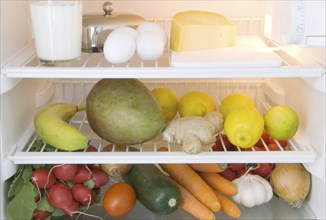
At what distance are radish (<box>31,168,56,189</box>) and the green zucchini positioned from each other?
0.22 metres

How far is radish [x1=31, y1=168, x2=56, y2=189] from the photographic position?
4.40 feet

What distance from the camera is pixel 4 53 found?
51.7 inches

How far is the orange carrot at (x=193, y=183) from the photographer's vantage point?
141 cm

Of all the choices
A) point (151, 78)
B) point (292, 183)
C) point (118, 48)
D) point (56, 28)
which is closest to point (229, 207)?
point (292, 183)

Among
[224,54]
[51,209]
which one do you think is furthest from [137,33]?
[51,209]

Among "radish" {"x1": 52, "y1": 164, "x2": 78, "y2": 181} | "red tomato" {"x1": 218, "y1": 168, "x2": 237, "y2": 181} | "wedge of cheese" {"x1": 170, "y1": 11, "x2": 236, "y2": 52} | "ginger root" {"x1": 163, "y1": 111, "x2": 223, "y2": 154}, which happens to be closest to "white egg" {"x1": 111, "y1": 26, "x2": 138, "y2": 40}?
"wedge of cheese" {"x1": 170, "y1": 11, "x2": 236, "y2": 52}

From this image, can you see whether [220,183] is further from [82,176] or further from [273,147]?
[82,176]

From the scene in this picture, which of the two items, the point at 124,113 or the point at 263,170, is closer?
the point at 124,113

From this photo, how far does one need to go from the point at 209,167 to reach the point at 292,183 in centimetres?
22

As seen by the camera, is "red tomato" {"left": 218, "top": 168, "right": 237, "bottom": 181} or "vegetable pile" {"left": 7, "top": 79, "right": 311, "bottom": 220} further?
"red tomato" {"left": 218, "top": 168, "right": 237, "bottom": 181}

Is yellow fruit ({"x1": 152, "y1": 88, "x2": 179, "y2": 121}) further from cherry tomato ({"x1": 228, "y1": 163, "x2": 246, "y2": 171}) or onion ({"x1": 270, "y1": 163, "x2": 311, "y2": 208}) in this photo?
onion ({"x1": 270, "y1": 163, "x2": 311, "y2": 208})

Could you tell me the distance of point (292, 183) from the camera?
1.41 m

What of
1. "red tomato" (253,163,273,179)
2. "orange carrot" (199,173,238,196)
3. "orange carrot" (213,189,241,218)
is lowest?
"orange carrot" (213,189,241,218)

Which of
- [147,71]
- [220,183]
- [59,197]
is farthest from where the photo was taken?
[220,183]
